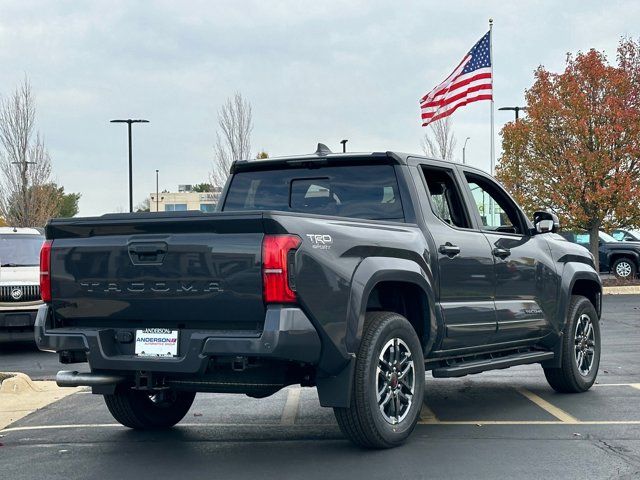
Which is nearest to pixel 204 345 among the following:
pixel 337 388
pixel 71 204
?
pixel 337 388

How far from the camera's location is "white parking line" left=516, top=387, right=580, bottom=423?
7.60 m

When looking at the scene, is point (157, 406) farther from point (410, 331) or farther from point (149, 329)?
point (410, 331)

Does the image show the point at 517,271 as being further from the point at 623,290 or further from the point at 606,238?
the point at 606,238

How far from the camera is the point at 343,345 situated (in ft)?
19.7

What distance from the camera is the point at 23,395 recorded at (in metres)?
9.60

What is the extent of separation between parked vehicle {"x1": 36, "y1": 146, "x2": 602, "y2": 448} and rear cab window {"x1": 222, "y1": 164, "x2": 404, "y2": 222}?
0.01 meters

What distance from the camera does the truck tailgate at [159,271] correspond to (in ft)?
19.0

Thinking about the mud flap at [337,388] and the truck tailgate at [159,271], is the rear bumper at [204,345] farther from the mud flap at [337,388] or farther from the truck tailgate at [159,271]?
the mud flap at [337,388]

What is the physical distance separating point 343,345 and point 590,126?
22.2 m

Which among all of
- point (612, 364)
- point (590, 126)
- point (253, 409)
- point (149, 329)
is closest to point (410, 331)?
point (149, 329)

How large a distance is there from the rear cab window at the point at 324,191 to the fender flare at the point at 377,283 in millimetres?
621

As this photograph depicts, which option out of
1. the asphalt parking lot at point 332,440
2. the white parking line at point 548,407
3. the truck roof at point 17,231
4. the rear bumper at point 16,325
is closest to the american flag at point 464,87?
the truck roof at point 17,231

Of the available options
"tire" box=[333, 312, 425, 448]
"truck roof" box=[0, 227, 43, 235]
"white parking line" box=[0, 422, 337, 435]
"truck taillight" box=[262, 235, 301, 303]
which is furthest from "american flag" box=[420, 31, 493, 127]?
"truck taillight" box=[262, 235, 301, 303]

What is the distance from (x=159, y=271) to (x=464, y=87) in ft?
63.8
